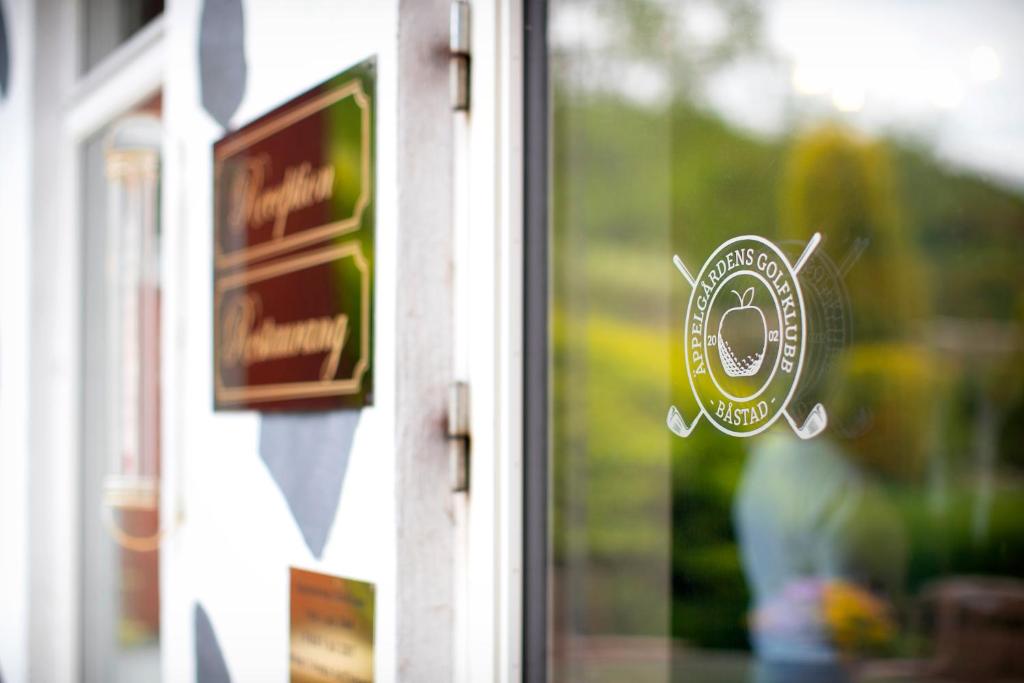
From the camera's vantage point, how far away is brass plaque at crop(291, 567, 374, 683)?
1.54 m

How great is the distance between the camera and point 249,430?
1.89m

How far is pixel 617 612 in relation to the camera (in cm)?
135

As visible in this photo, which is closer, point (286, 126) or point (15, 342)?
point (286, 126)

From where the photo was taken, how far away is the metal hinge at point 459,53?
1.49 m

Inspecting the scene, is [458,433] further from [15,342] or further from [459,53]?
[15,342]

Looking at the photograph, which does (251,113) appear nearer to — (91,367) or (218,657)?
(218,657)

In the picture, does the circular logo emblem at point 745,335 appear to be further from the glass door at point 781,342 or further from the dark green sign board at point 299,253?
the dark green sign board at point 299,253

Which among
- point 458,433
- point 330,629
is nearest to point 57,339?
point 330,629

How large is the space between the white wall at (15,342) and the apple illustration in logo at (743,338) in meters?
2.51

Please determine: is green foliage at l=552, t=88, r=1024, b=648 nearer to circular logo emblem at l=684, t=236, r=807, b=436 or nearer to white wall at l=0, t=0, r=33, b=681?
circular logo emblem at l=684, t=236, r=807, b=436

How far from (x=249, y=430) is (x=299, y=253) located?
0.36 m

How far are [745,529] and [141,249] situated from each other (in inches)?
84.3

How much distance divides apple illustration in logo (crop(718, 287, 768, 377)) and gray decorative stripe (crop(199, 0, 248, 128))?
1.21 m

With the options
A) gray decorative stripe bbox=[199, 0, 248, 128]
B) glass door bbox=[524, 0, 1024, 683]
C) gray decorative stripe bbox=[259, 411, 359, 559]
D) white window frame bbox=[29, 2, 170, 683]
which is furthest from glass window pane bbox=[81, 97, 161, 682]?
glass door bbox=[524, 0, 1024, 683]
